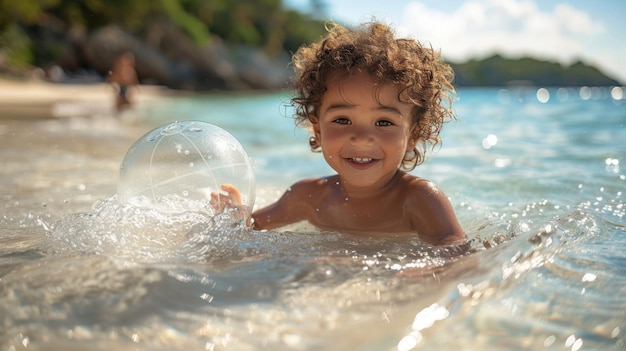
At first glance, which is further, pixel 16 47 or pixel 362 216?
pixel 16 47

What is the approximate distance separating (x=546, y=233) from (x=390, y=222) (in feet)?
2.78

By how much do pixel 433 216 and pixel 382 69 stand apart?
84 centimetres

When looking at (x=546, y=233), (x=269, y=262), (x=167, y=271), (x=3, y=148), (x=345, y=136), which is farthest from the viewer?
(x=3, y=148)

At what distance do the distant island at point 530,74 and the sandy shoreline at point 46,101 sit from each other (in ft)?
357

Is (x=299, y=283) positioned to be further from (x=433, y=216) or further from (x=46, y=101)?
(x=46, y=101)

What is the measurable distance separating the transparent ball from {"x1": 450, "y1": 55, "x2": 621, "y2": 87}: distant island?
413 feet

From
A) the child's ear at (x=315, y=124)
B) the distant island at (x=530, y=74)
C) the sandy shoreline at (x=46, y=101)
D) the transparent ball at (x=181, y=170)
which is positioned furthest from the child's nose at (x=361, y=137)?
the distant island at (x=530, y=74)

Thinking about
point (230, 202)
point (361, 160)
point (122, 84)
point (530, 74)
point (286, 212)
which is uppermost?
point (530, 74)

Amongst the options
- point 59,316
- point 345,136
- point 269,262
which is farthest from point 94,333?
point 345,136

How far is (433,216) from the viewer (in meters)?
3.24

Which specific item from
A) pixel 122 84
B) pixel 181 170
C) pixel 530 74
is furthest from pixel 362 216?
pixel 530 74

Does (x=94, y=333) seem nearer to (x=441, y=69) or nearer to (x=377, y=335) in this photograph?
(x=377, y=335)

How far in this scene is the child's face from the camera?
3.24 m

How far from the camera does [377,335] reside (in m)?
1.95
